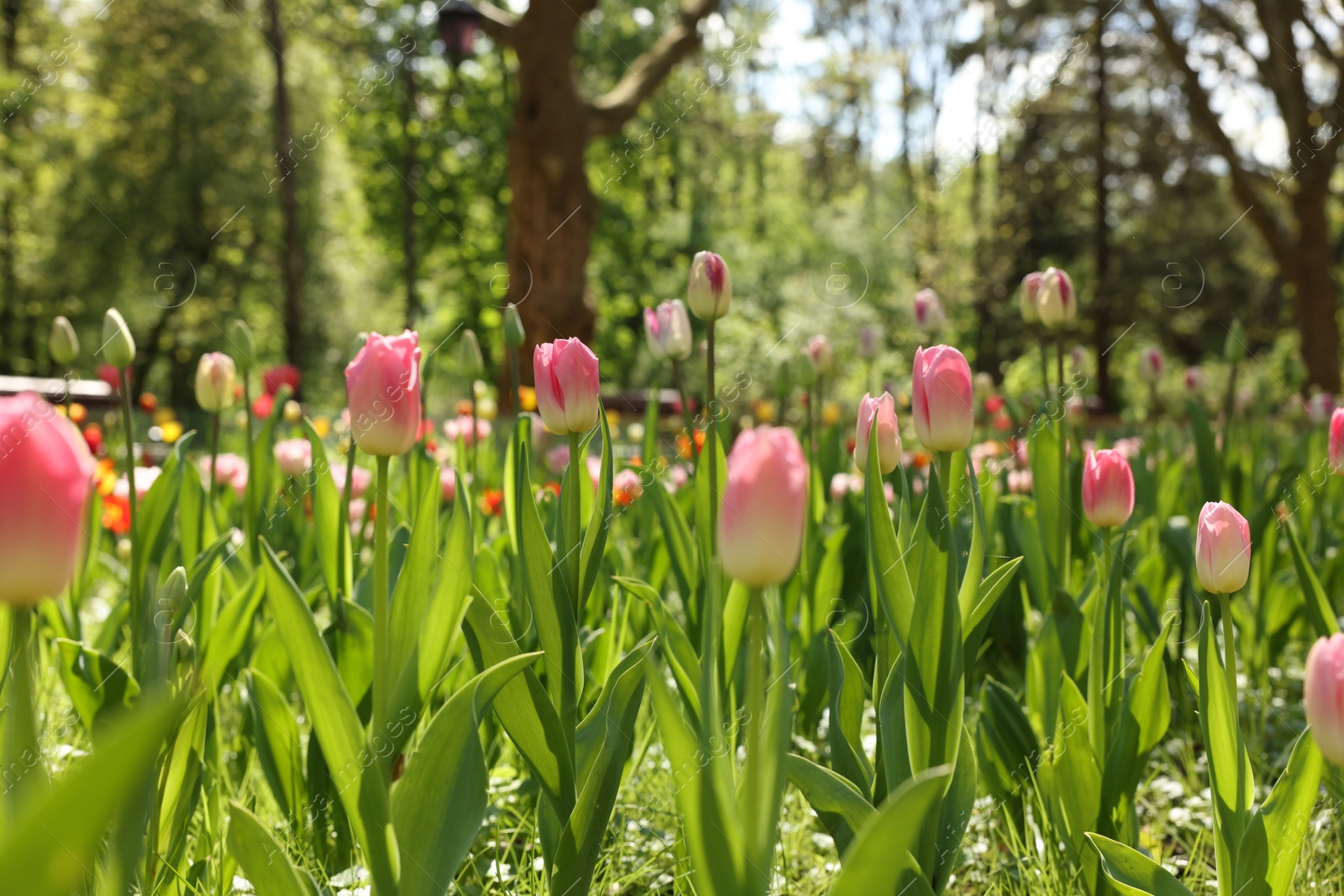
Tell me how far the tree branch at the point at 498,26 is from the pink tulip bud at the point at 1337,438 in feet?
21.5

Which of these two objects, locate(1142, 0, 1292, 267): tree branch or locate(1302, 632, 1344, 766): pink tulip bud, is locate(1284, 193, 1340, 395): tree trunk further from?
locate(1302, 632, 1344, 766): pink tulip bud

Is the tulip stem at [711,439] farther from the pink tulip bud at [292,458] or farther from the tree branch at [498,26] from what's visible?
the tree branch at [498,26]

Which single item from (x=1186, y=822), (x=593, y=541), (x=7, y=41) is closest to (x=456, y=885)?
(x=593, y=541)

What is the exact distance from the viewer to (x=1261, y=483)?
2.79 metres

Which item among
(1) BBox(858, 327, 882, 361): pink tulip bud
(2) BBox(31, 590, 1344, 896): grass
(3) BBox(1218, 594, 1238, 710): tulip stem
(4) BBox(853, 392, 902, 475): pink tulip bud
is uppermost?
(1) BBox(858, 327, 882, 361): pink tulip bud

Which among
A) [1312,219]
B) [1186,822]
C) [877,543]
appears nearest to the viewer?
[877,543]

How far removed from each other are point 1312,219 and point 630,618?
8613 millimetres

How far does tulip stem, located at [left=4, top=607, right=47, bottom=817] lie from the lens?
602 mm

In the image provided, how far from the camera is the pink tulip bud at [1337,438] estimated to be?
155cm

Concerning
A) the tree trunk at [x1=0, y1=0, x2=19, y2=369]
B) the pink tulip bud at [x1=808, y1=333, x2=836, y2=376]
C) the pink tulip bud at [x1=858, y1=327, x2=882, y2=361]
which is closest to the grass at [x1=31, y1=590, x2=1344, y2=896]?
the pink tulip bud at [x1=808, y1=333, x2=836, y2=376]

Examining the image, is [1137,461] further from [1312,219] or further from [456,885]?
[1312,219]

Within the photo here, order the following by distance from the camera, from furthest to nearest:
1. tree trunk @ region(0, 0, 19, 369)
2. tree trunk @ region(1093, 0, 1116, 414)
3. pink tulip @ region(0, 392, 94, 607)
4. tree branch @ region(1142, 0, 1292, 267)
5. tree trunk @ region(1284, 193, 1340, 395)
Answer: tree trunk @ region(0, 0, 19, 369) → tree trunk @ region(1093, 0, 1116, 414) → tree trunk @ region(1284, 193, 1340, 395) → tree branch @ region(1142, 0, 1292, 267) → pink tulip @ region(0, 392, 94, 607)

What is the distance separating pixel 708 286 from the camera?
1423 millimetres

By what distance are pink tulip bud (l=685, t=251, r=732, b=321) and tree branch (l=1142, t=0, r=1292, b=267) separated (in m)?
6.45
